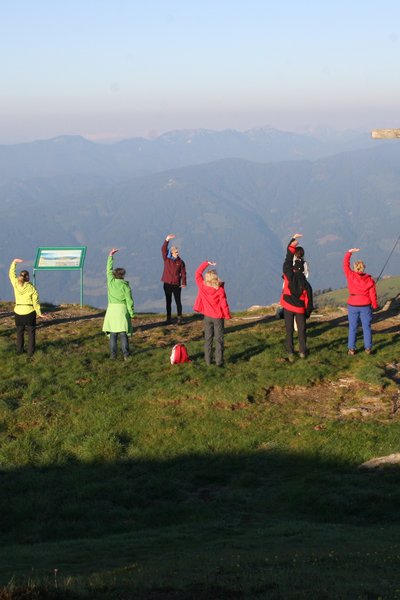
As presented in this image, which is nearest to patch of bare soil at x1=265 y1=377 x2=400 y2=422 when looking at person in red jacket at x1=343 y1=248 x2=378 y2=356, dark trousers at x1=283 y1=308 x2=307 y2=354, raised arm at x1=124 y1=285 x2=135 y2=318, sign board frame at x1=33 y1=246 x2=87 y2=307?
dark trousers at x1=283 y1=308 x2=307 y2=354

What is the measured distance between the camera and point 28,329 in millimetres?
22266

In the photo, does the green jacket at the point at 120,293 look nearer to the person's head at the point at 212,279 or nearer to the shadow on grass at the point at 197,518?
the person's head at the point at 212,279

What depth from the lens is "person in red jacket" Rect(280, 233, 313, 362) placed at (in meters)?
21.1

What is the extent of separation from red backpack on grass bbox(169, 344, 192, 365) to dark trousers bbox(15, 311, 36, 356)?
3.70 meters

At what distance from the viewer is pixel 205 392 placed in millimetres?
18938

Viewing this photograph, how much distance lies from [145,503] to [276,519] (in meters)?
2.30

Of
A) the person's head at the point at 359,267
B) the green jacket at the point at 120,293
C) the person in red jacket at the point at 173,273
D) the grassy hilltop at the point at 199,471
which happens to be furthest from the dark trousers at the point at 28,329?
the person's head at the point at 359,267

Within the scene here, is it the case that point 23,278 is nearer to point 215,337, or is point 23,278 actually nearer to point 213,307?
point 213,307

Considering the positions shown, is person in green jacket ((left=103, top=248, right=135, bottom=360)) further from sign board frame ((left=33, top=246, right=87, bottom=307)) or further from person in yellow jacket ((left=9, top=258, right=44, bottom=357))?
sign board frame ((left=33, top=246, right=87, bottom=307))

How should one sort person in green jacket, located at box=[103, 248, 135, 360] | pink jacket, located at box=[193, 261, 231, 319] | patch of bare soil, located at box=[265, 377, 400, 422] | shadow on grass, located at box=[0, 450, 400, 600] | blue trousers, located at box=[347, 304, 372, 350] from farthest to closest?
blue trousers, located at box=[347, 304, 372, 350]
person in green jacket, located at box=[103, 248, 135, 360]
pink jacket, located at box=[193, 261, 231, 319]
patch of bare soil, located at box=[265, 377, 400, 422]
shadow on grass, located at box=[0, 450, 400, 600]

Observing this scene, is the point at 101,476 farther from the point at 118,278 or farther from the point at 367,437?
the point at 118,278

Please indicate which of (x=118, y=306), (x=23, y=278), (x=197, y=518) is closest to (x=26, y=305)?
(x=23, y=278)

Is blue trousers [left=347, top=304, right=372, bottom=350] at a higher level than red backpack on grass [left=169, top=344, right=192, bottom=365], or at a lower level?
higher

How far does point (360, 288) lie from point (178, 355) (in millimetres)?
4776
